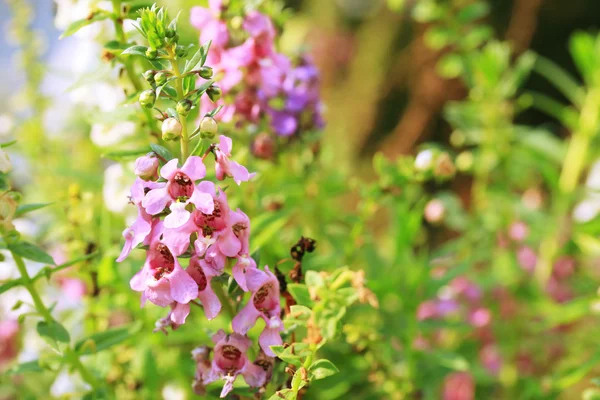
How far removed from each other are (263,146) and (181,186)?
319 mm

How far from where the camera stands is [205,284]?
48 cm

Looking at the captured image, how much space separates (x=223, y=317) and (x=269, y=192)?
180 mm

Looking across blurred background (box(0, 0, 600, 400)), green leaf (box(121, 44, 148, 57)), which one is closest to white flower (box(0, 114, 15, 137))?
blurred background (box(0, 0, 600, 400))

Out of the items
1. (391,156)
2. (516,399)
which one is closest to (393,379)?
(516,399)

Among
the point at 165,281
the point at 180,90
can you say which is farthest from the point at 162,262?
the point at 180,90

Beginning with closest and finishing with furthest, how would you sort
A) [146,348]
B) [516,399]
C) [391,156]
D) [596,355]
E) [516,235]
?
[596,355]
[146,348]
[516,399]
[516,235]
[391,156]

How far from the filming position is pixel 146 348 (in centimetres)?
80

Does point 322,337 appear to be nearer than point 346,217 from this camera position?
Yes

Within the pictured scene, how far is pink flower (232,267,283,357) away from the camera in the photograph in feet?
1.60

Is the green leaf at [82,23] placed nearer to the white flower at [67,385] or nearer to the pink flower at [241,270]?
the pink flower at [241,270]

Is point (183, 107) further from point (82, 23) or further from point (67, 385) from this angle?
point (67, 385)

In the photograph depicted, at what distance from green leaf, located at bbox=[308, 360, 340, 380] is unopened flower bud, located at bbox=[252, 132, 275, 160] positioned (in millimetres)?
341

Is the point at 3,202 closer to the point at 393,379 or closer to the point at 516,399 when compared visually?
the point at 393,379

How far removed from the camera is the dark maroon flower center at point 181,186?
46 cm
